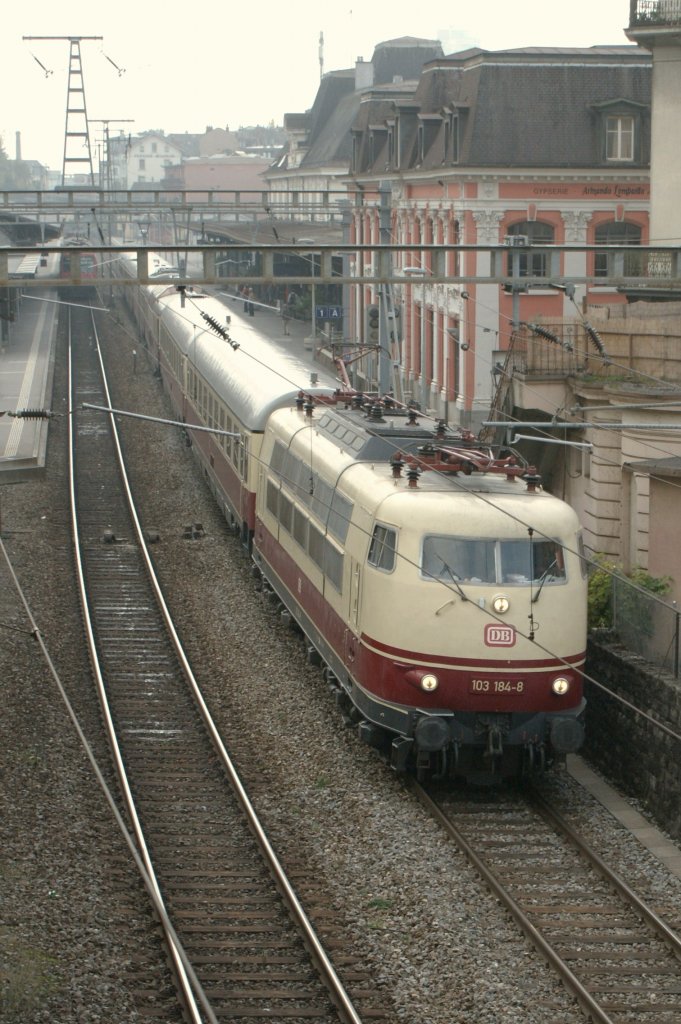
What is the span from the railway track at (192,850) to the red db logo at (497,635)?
278 cm

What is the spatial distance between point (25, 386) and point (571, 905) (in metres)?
37.0

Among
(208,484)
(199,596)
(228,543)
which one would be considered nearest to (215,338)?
(208,484)

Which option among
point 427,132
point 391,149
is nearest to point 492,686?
point 427,132

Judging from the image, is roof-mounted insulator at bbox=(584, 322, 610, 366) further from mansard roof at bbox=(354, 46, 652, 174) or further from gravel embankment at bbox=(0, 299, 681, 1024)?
mansard roof at bbox=(354, 46, 652, 174)

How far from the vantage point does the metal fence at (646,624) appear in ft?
50.0

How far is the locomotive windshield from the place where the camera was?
1429 cm

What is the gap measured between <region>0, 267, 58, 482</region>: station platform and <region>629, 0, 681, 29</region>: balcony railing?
48.3 feet

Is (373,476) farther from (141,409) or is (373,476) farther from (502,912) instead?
(141,409)

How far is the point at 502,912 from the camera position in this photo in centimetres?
1207

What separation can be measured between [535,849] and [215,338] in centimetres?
2118

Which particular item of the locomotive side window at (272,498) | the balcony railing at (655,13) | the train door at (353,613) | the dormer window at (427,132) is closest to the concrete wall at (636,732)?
the train door at (353,613)

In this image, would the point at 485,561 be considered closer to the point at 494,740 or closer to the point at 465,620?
the point at 465,620

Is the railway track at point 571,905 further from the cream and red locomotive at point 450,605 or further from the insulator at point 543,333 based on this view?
the insulator at point 543,333

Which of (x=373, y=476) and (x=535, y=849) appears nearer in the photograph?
(x=535, y=849)
